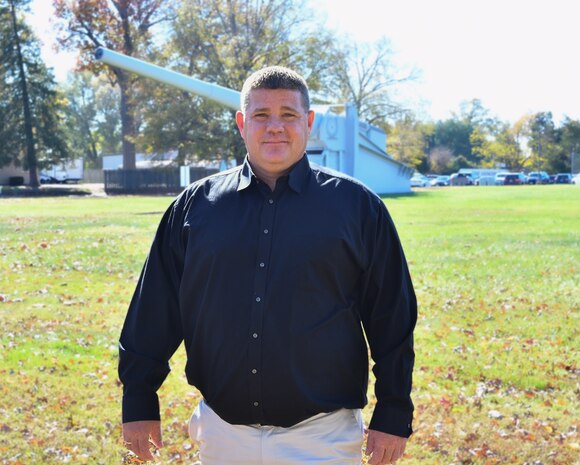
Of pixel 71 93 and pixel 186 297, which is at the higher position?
pixel 71 93

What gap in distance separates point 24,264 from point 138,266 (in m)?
2.05

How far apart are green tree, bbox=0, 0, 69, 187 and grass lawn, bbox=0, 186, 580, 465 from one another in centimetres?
4784

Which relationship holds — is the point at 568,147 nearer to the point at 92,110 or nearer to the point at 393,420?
the point at 92,110

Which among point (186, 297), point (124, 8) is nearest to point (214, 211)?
point (186, 297)

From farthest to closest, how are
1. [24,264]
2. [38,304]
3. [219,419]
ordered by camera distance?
[24,264], [38,304], [219,419]

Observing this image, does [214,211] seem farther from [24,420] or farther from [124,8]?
[124,8]

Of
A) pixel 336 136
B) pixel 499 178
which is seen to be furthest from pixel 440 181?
pixel 336 136

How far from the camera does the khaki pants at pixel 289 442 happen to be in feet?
9.23

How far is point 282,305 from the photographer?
109 inches

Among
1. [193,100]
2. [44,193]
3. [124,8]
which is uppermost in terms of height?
[124,8]

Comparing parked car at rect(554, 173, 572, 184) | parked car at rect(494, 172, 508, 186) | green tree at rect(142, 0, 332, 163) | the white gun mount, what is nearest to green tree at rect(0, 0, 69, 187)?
green tree at rect(142, 0, 332, 163)

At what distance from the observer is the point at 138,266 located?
45.5 feet

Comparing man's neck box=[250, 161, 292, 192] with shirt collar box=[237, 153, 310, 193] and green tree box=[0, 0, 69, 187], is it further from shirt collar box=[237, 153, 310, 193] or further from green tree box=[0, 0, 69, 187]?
green tree box=[0, 0, 69, 187]

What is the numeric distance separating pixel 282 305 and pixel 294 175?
503 millimetres
